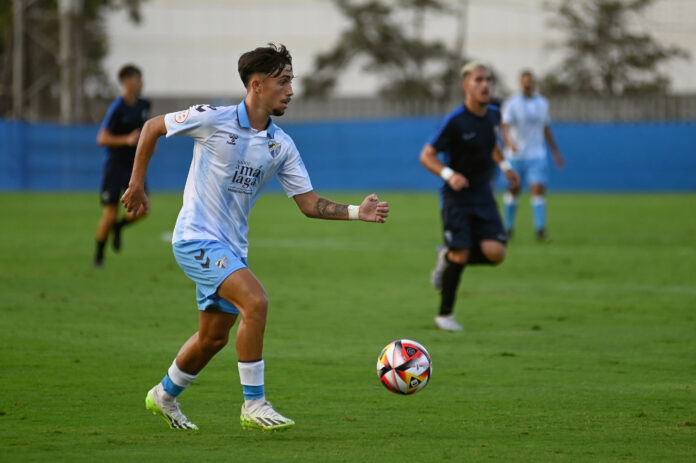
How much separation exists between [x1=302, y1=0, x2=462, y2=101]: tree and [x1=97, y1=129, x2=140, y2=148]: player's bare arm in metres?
28.8

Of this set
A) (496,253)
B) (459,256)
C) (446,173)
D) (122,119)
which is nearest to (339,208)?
(446,173)

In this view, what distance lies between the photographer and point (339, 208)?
661 cm

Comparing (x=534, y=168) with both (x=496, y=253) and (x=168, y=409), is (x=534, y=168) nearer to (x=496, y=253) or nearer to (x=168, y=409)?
(x=496, y=253)

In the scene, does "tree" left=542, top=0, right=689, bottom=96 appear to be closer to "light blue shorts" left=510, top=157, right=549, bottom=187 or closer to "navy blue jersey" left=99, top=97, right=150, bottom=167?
"light blue shorts" left=510, top=157, right=549, bottom=187

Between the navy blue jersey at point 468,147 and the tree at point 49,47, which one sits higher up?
the navy blue jersey at point 468,147

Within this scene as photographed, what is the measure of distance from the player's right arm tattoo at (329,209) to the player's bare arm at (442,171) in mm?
2880

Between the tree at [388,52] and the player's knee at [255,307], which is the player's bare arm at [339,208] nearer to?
the player's knee at [255,307]

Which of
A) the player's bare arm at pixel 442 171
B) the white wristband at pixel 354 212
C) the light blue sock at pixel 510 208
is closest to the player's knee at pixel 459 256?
the player's bare arm at pixel 442 171

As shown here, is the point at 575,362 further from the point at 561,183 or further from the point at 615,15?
the point at 615,15

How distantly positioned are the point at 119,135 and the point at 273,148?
8.41m

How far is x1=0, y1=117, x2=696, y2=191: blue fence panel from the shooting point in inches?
1281

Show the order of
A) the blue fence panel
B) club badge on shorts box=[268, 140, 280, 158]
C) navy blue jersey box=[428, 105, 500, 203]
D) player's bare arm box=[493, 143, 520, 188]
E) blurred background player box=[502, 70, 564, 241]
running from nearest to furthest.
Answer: club badge on shorts box=[268, 140, 280, 158], navy blue jersey box=[428, 105, 500, 203], player's bare arm box=[493, 143, 520, 188], blurred background player box=[502, 70, 564, 241], the blue fence panel

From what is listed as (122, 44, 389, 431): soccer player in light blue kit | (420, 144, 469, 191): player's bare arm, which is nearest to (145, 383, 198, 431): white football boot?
(122, 44, 389, 431): soccer player in light blue kit

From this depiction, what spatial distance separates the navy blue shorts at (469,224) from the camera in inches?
401
